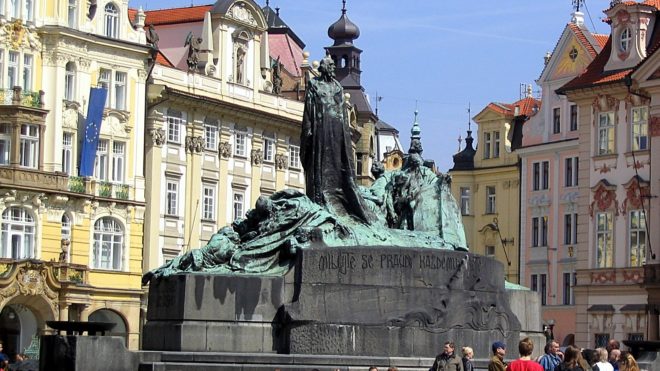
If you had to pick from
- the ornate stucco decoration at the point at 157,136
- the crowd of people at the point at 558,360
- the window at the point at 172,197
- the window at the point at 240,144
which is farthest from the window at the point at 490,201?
the crowd of people at the point at 558,360

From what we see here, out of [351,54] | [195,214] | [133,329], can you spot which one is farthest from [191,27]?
[351,54]

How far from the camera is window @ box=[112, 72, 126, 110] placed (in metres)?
58.5

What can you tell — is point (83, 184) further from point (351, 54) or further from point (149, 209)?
point (351, 54)

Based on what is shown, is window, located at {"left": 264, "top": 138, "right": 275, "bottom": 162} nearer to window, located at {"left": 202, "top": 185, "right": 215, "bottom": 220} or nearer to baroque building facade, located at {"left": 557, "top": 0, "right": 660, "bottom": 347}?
window, located at {"left": 202, "top": 185, "right": 215, "bottom": 220}

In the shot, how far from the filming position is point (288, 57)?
78562 millimetres

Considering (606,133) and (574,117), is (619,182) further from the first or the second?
(574,117)

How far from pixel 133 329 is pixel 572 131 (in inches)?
643

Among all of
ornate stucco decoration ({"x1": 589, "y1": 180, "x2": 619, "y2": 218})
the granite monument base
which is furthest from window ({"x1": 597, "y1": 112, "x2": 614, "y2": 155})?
the granite monument base

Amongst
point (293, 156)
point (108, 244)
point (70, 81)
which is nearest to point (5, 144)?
point (70, 81)

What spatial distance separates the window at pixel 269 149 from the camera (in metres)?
66.9

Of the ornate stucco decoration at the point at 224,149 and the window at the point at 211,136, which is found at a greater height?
the window at the point at 211,136

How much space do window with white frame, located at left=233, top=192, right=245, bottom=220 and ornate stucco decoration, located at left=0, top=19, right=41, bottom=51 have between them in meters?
11.7

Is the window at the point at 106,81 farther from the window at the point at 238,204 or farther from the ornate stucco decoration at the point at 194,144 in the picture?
the window at the point at 238,204

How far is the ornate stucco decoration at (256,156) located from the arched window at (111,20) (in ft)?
29.2
